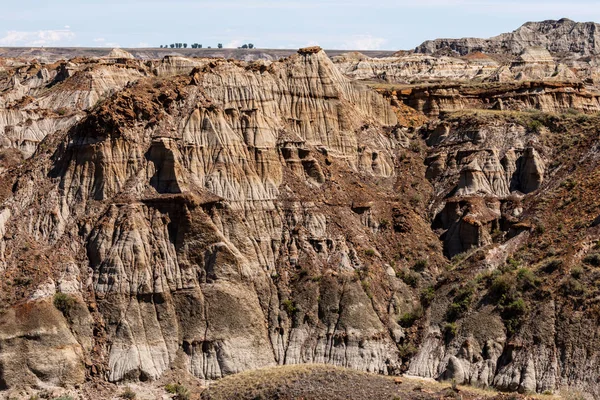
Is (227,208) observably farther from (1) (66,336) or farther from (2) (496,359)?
(2) (496,359)

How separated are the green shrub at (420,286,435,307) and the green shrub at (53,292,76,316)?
67.9ft

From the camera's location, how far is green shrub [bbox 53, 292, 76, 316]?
56125mm

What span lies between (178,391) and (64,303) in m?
8.14

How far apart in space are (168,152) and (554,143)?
2777 cm

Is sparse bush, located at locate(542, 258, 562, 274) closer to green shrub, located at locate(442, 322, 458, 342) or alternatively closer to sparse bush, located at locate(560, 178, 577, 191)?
green shrub, located at locate(442, 322, 458, 342)

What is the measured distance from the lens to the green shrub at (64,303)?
56.1m

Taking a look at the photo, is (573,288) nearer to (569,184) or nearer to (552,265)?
(552,265)

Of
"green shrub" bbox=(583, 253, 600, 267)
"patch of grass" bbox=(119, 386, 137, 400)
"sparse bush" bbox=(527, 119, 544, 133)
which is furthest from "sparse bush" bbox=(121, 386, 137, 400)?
"sparse bush" bbox=(527, 119, 544, 133)

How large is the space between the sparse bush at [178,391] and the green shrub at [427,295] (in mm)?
15518

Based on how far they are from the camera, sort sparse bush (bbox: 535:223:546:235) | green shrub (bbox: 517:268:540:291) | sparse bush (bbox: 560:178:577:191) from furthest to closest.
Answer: sparse bush (bbox: 560:178:577:191) → sparse bush (bbox: 535:223:546:235) → green shrub (bbox: 517:268:540:291)

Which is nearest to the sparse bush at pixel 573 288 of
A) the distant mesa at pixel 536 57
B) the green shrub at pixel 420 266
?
the green shrub at pixel 420 266

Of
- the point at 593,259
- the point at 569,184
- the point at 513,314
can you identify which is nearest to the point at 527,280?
the point at 513,314

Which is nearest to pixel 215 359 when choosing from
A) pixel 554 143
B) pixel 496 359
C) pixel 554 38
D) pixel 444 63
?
pixel 496 359

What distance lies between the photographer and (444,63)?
428 feet
